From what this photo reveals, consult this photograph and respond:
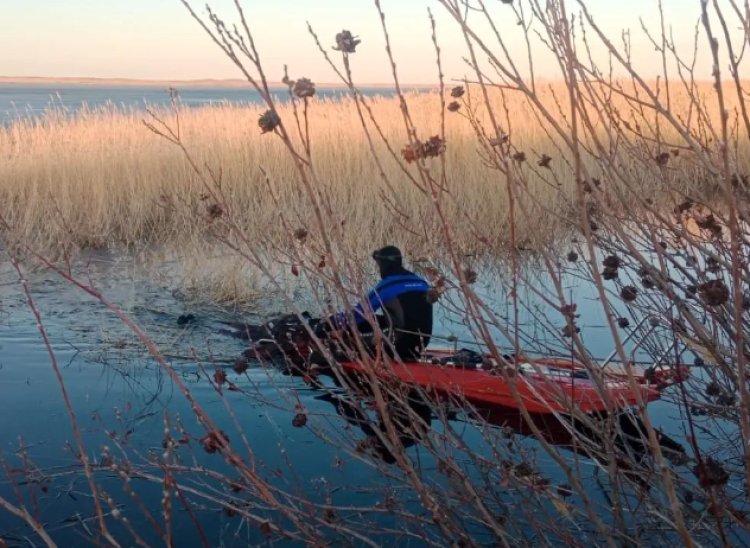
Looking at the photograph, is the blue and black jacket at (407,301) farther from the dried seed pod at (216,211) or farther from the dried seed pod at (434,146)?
the dried seed pod at (434,146)

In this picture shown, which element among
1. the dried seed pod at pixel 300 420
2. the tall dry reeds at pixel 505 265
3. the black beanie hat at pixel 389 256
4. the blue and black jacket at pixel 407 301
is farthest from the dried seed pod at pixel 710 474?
the black beanie hat at pixel 389 256

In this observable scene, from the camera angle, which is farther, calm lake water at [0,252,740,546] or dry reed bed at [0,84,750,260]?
dry reed bed at [0,84,750,260]

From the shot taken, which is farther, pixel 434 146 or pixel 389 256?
pixel 389 256

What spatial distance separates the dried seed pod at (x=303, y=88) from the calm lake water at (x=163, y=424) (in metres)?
1.04

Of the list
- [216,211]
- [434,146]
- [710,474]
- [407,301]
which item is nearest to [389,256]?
[407,301]

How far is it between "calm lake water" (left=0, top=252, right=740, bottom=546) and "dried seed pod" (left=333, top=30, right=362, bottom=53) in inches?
44.8

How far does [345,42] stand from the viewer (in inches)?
61.1

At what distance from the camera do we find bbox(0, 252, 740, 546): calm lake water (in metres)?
3.46

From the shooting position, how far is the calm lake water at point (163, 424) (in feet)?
11.4

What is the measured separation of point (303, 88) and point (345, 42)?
0.11 metres

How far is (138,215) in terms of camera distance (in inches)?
401

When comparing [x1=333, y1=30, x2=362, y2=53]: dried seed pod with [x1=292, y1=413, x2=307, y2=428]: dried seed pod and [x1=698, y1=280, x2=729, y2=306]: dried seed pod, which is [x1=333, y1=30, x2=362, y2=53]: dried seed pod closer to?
[x1=698, y1=280, x2=729, y2=306]: dried seed pod

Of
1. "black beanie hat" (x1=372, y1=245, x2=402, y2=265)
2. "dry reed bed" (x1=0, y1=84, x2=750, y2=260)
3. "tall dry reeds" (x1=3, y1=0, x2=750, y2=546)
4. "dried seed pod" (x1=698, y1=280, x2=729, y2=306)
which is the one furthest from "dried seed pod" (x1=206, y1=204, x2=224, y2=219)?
"dry reed bed" (x1=0, y1=84, x2=750, y2=260)

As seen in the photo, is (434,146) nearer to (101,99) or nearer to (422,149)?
(422,149)
